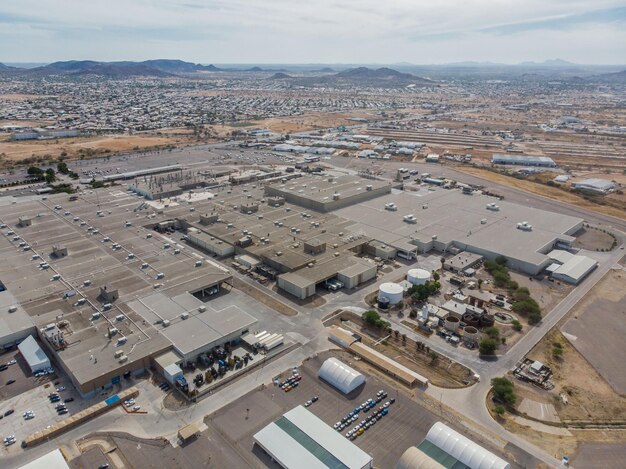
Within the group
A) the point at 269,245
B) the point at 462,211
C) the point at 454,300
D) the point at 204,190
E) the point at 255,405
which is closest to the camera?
the point at 255,405

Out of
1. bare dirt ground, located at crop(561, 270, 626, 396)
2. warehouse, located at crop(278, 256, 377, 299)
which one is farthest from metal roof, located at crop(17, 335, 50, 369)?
bare dirt ground, located at crop(561, 270, 626, 396)

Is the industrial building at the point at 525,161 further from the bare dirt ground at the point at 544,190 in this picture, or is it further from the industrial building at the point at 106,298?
the industrial building at the point at 106,298

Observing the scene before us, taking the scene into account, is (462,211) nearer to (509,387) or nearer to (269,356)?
(509,387)

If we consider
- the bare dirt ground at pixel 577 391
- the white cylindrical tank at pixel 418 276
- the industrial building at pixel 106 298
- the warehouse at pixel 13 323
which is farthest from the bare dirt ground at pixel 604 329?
the warehouse at pixel 13 323

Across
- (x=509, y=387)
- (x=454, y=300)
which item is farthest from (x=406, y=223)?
(x=509, y=387)

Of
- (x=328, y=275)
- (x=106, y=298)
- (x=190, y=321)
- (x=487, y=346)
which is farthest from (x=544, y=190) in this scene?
(x=106, y=298)

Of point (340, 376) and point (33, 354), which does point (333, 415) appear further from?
point (33, 354)
